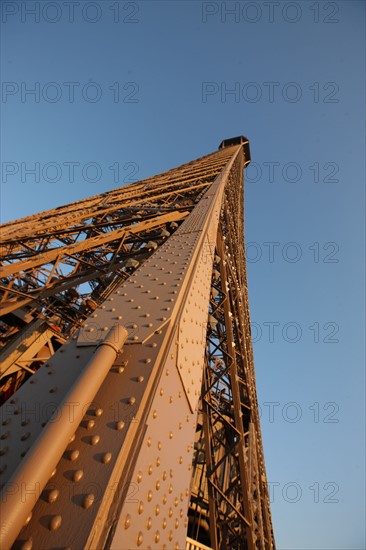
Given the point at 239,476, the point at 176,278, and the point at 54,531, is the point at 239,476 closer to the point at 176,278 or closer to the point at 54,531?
the point at 176,278

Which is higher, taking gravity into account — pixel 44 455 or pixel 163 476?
pixel 163 476

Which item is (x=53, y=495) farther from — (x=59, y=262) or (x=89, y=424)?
(x=59, y=262)

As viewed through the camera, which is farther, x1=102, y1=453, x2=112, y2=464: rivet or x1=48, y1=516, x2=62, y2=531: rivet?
x1=102, y1=453, x2=112, y2=464: rivet

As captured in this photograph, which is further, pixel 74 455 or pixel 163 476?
pixel 163 476

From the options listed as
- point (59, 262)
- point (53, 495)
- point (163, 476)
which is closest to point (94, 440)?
point (53, 495)

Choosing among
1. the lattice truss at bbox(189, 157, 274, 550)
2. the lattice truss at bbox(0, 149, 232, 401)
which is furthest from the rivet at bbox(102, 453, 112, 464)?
the lattice truss at bbox(189, 157, 274, 550)

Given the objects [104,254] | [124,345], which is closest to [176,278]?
[124,345]

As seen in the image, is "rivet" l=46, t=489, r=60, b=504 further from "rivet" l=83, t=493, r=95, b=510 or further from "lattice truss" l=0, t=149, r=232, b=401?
"lattice truss" l=0, t=149, r=232, b=401
